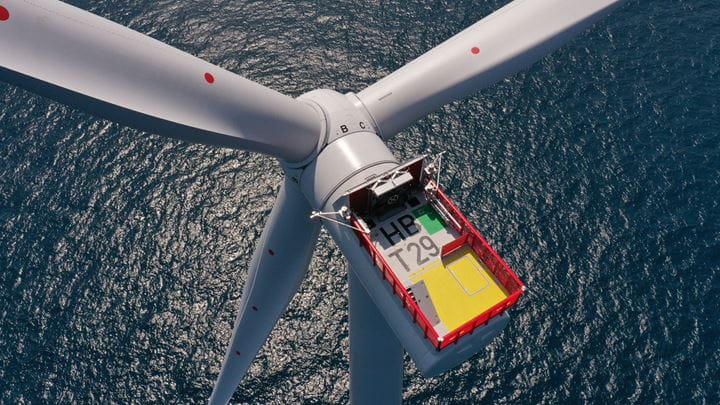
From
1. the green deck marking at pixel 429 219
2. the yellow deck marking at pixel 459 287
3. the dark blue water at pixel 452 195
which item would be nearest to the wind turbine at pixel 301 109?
the yellow deck marking at pixel 459 287

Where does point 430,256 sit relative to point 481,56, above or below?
below

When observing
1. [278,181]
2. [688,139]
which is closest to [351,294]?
[278,181]

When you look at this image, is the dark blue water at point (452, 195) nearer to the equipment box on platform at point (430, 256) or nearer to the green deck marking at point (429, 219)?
the green deck marking at point (429, 219)

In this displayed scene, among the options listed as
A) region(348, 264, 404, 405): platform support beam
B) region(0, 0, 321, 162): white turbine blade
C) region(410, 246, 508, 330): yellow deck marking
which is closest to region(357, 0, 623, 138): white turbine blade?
region(0, 0, 321, 162): white turbine blade

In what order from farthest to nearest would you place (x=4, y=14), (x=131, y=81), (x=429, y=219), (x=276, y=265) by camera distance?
(x=276, y=265) < (x=429, y=219) < (x=131, y=81) < (x=4, y=14)

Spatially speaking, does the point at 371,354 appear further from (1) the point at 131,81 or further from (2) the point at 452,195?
(2) the point at 452,195

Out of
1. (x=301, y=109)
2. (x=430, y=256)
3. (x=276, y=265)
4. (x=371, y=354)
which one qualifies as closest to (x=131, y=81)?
(x=301, y=109)
